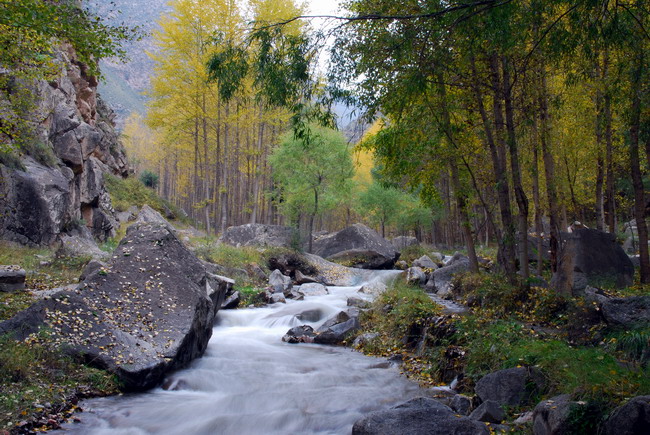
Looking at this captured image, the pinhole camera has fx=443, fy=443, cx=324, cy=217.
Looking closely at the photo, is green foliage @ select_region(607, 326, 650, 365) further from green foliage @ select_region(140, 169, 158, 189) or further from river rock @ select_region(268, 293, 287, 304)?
green foliage @ select_region(140, 169, 158, 189)

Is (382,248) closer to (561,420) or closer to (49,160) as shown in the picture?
(49,160)

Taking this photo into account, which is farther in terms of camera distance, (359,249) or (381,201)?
(381,201)

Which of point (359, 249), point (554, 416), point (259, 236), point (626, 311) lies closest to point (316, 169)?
point (259, 236)

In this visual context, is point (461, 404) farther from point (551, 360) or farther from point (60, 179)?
point (60, 179)

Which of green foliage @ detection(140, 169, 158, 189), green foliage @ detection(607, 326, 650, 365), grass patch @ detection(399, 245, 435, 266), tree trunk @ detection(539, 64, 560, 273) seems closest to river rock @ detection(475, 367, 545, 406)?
green foliage @ detection(607, 326, 650, 365)

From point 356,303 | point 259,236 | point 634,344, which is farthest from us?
point 259,236

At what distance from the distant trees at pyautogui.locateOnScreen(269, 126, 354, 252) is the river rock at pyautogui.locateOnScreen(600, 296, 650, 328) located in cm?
→ 1857

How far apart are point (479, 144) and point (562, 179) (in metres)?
7.48

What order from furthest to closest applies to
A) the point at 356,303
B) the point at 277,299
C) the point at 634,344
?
the point at 277,299 < the point at 356,303 < the point at 634,344

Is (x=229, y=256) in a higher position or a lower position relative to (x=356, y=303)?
higher

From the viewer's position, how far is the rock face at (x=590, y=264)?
34.1 ft

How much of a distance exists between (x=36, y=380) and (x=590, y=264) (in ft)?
38.7

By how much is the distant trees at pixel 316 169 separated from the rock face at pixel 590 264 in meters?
14.6

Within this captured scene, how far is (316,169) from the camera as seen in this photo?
79.6 ft
